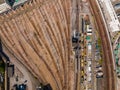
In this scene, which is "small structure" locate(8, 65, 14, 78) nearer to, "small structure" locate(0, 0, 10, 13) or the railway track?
"small structure" locate(0, 0, 10, 13)

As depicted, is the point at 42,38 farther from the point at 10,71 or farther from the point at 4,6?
the point at 4,6

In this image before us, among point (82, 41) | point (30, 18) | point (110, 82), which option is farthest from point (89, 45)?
point (30, 18)

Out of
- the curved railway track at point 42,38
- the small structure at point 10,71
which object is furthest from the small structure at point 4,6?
the small structure at point 10,71

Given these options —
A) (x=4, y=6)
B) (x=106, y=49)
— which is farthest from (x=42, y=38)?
(x=106, y=49)

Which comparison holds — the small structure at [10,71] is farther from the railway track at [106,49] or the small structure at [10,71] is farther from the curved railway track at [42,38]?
the railway track at [106,49]

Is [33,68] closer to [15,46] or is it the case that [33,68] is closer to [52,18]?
[15,46]

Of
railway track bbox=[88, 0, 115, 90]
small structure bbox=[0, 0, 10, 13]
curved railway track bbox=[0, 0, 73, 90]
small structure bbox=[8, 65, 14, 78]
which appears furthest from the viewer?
railway track bbox=[88, 0, 115, 90]

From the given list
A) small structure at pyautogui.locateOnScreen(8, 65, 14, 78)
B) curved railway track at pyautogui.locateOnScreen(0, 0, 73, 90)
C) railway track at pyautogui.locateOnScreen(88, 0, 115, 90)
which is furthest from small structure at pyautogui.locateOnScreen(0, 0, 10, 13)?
railway track at pyautogui.locateOnScreen(88, 0, 115, 90)

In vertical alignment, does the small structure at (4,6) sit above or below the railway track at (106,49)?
above
